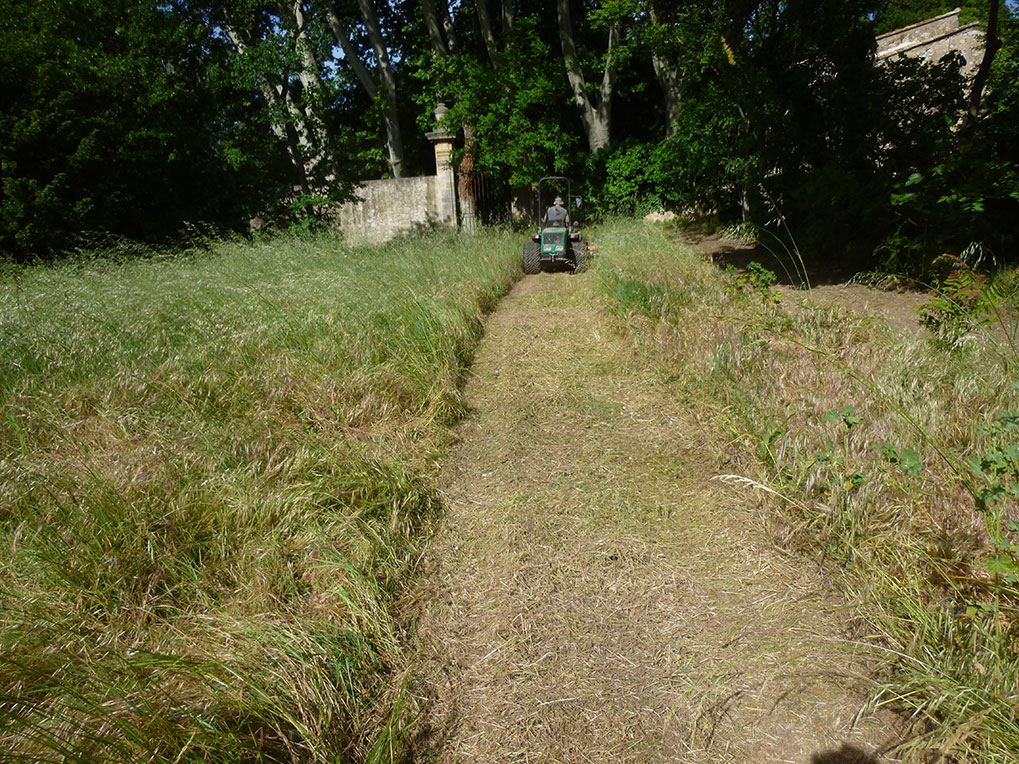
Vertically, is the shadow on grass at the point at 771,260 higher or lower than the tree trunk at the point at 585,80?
lower

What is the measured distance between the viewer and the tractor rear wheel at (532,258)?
9.68m

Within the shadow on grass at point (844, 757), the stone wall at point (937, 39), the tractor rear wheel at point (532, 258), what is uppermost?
the stone wall at point (937, 39)

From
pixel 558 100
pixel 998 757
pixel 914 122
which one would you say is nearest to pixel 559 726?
pixel 998 757

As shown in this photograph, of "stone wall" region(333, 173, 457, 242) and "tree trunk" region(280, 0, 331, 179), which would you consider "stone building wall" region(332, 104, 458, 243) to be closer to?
"stone wall" region(333, 173, 457, 242)

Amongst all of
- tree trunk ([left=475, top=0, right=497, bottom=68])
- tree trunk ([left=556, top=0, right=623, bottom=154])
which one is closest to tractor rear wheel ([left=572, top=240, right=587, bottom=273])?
tree trunk ([left=556, top=0, right=623, bottom=154])

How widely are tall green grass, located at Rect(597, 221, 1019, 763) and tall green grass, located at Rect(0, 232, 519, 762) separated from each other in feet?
5.86

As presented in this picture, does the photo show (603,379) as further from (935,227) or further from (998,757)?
(935,227)

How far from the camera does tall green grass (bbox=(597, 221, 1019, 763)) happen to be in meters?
1.78

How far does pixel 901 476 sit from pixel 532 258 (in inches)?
306

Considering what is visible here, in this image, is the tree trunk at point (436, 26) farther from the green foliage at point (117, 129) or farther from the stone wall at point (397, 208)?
the green foliage at point (117, 129)

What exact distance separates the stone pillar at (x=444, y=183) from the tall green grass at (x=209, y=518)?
9029 millimetres

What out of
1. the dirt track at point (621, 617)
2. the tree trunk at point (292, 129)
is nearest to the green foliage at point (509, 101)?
the tree trunk at point (292, 129)

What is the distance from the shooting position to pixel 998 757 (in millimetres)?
1552

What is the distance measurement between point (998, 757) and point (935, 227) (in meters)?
6.27
